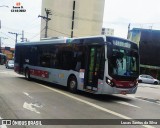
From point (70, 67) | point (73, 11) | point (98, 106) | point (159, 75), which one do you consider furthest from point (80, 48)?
point (73, 11)

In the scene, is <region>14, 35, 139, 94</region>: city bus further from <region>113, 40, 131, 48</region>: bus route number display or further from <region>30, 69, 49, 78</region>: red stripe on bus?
<region>30, 69, 49, 78</region>: red stripe on bus

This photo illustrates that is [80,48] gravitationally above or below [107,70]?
above

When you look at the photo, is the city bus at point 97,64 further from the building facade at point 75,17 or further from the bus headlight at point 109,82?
the building facade at point 75,17

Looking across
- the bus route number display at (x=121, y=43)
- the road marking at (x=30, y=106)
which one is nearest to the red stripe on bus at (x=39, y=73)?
the bus route number display at (x=121, y=43)

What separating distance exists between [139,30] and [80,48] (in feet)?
146

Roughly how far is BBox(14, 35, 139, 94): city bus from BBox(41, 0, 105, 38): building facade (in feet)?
267

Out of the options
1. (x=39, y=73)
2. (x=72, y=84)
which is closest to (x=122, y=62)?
(x=72, y=84)

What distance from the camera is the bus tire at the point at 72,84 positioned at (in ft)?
56.2

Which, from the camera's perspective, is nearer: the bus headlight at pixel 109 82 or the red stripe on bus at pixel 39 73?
the bus headlight at pixel 109 82

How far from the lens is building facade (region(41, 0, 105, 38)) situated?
10056 cm

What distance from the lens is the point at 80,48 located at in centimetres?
1692

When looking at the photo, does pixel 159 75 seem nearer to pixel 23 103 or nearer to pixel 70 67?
pixel 70 67

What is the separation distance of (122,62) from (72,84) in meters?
3.45

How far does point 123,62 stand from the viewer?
50.2 feet
